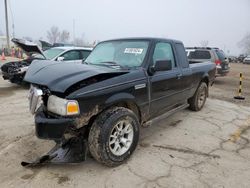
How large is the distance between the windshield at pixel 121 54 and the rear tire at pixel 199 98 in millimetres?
2674

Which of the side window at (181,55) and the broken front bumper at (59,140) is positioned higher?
the side window at (181,55)

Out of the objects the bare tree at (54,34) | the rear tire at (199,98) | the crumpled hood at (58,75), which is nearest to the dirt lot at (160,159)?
the rear tire at (199,98)

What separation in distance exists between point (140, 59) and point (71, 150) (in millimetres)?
1889

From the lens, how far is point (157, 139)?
450cm

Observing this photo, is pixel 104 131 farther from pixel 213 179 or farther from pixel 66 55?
pixel 66 55

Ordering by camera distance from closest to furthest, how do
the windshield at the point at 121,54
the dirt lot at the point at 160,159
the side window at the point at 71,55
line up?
the dirt lot at the point at 160,159, the windshield at the point at 121,54, the side window at the point at 71,55

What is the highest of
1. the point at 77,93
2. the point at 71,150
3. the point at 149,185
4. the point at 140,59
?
the point at 140,59

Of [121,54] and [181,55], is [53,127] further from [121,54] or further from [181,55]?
[181,55]

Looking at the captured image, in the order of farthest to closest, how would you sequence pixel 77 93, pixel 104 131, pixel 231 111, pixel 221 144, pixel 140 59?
pixel 231 111
pixel 221 144
pixel 140 59
pixel 104 131
pixel 77 93

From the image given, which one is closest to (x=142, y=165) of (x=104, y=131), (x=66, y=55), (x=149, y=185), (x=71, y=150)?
(x=149, y=185)

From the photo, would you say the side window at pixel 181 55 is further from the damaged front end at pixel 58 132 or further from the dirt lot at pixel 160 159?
the damaged front end at pixel 58 132

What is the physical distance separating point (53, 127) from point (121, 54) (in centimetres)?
199

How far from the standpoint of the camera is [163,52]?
180 inches

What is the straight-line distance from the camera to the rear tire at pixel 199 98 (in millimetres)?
6219
